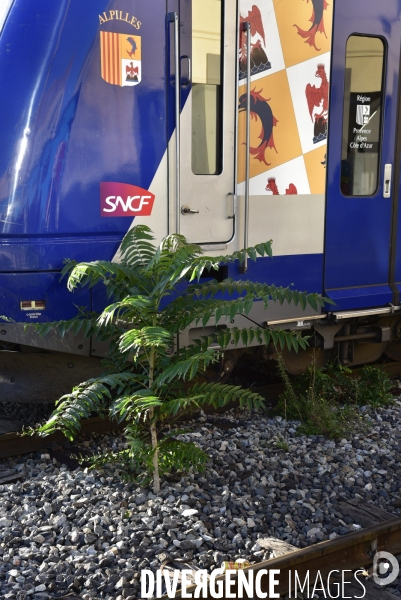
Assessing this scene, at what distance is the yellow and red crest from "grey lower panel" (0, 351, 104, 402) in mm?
1999

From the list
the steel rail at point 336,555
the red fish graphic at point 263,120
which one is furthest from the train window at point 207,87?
the steel rail at point 336,555

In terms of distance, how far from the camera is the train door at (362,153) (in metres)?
6.07

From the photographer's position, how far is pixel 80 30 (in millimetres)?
4836

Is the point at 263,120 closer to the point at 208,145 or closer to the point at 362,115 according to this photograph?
the point at 208,145

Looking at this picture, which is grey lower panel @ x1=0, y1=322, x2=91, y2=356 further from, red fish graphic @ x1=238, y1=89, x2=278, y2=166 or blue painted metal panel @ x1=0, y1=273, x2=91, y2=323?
red fish graphic @ x1=238, y1=89, x2=278, y2=166

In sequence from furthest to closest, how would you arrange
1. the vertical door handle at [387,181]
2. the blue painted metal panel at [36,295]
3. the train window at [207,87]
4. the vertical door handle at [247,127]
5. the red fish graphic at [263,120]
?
1. the vertical door handle at [387,181]
2. the red fish graphic at [263,120]
3. the vertical door handle at [247,127]
4. the train window at [207,87]
5. the blue painted metal panel at [36,295]

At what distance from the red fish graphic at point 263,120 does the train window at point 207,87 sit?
0.29m

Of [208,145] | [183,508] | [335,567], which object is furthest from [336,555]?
[208,145]

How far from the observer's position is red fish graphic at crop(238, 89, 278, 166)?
557 centimetres

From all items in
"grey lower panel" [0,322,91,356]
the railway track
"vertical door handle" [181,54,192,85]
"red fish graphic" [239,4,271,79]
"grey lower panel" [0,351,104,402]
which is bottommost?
the railway track

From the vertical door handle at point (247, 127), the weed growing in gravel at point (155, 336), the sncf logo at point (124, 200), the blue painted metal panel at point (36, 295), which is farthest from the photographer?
the vertical door handle at point (247, 127)

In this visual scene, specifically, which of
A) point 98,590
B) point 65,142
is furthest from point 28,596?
point 65,142

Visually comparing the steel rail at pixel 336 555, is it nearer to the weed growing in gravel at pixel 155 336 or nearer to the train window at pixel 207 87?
the weed growing in gravel at pixel 155 336

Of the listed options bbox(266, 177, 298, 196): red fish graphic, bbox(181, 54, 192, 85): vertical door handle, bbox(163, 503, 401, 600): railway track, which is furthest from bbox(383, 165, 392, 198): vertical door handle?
bbox(163, 503, 401, 600): railway track
